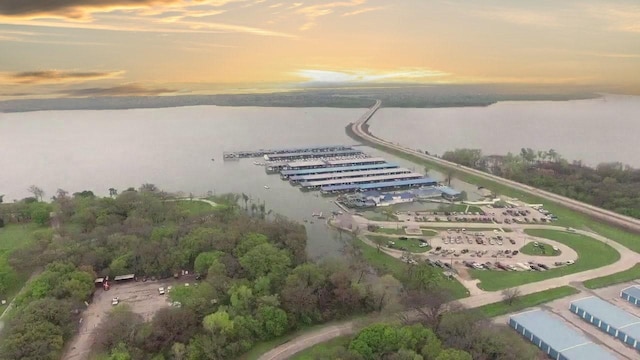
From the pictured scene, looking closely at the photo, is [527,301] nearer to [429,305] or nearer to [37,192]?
[429,305]

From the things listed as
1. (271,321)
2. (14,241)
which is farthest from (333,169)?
(271,321)

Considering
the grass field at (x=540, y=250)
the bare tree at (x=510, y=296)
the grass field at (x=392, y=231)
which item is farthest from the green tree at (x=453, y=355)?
the grass field at (x=392, y=231)

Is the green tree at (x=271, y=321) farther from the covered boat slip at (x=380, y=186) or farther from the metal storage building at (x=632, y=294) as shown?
the covered boat slip at (x=380, y=186)

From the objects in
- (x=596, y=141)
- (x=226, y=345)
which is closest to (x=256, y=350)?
(x=226, y=345)

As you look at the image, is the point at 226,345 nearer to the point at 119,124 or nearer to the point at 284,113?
the point at 119,124

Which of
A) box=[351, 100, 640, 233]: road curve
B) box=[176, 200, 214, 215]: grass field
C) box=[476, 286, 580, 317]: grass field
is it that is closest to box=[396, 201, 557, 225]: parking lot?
box=[351, 100, 640, 233]: road curve
